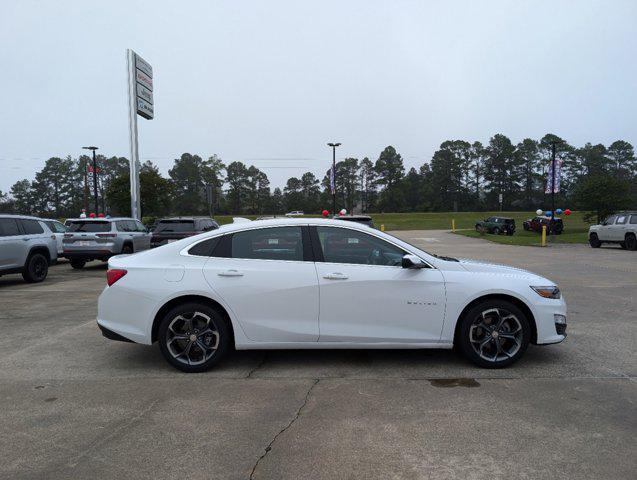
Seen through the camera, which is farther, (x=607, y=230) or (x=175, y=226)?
(x=607, y=230)

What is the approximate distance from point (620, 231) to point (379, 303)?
21.0 metres

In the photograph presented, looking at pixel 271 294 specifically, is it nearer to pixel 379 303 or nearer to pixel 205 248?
pixel 205 248

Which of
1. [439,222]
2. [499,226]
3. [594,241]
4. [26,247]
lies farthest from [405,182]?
[26,247]

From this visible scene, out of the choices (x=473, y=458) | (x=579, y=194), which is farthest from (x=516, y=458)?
(x=579, y=194)

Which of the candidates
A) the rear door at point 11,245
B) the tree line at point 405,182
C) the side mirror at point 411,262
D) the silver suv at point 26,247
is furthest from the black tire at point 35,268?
the tree line at point 405,182

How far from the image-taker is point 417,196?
405 ft

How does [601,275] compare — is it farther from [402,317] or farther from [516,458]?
[516,458]

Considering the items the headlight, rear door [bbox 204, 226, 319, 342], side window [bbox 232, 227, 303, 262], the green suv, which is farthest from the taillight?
the green suv

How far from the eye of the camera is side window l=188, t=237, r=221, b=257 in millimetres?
4926

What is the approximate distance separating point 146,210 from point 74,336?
192 feet

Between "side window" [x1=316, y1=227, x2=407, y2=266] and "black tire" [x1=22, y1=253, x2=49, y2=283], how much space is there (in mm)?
10125

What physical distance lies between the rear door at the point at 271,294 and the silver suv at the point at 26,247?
29.5 ft

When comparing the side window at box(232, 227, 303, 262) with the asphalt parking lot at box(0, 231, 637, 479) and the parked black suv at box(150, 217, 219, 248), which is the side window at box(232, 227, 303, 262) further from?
the parked black suv at box(150, 217, 219, 248)

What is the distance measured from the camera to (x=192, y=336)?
15.7 feet
